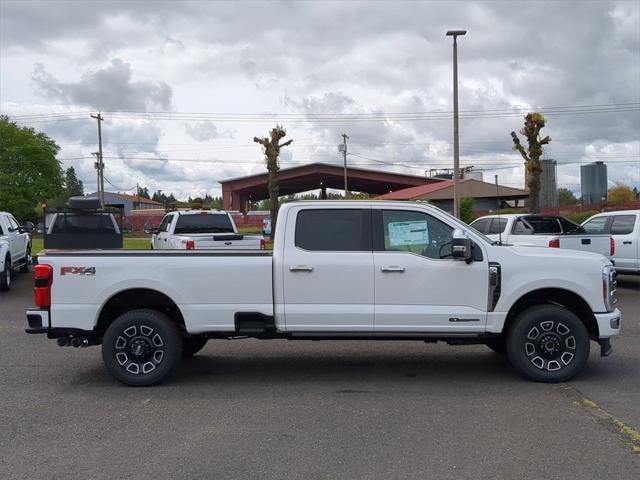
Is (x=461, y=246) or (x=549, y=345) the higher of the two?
(x=461, y=246)

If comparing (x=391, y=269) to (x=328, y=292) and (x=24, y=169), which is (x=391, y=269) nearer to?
(x=328, y=292)

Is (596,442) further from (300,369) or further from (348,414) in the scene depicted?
(300,369)

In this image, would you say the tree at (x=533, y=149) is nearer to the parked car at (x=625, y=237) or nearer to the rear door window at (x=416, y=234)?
the parked car at (x=625, y=237)

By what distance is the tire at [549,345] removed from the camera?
21.5 ft

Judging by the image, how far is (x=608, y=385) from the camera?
6.54 meters

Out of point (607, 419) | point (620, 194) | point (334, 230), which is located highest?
point (620, 194)

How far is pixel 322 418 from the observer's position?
557cm

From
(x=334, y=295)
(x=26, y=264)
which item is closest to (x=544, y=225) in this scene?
(x=334, y=295)

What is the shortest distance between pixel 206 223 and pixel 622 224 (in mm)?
10092

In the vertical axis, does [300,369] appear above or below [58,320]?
below

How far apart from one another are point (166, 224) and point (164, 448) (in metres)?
12.9

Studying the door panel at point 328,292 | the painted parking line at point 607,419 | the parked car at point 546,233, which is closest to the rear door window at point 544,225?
the parked car at point 546,233

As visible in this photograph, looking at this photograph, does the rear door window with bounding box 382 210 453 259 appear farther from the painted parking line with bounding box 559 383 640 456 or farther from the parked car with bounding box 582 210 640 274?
the parked car with bounding box 582 210 640 274

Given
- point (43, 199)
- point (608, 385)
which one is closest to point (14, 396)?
point (608, 385)
